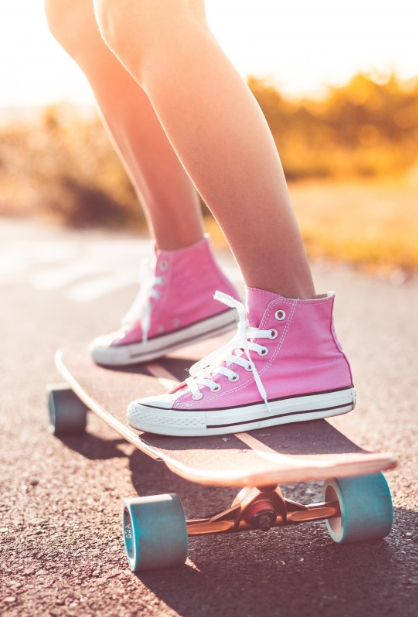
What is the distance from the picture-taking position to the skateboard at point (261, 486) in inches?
49.4

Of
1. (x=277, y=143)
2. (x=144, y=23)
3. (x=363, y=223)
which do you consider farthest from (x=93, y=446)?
(x=277, y=143)

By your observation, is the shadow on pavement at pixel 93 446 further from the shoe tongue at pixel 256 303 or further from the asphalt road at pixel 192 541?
the shoe tongue at pixel 256 303

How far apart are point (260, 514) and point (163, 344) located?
80 cm

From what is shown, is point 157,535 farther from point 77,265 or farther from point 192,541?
point 77,265

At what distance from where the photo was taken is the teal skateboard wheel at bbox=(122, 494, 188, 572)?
1380 mm

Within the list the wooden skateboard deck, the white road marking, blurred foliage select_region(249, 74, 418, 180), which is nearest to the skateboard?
the wooden skateboard deck

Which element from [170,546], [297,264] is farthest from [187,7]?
[170,546]

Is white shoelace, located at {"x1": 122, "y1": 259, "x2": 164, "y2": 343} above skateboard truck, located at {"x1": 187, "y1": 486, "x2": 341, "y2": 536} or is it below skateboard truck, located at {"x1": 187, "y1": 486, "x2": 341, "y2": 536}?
above

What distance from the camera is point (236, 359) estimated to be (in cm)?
156

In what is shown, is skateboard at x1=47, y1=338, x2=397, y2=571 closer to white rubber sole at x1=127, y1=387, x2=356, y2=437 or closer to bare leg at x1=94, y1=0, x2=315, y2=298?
white rubber sole at x1=127, y1=387, x2=356, y2=437

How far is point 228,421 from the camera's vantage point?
1.51m

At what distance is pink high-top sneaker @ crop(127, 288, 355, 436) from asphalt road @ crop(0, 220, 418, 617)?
26 cm

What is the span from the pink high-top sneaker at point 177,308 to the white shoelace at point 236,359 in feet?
1.59

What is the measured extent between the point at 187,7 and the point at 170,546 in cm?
105
